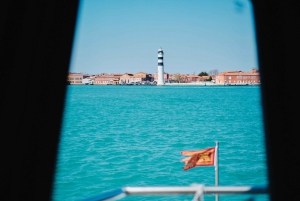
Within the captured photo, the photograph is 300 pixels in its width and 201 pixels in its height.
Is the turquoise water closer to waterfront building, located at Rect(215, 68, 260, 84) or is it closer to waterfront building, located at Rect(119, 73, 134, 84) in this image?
waterfront building, located at Rect(215, 68, 260, 84)

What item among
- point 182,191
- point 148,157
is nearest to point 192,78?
point 148,157

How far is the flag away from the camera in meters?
4.24

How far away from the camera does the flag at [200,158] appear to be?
424 centimetres

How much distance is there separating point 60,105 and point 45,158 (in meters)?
0.23

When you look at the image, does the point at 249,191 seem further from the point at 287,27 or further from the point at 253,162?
the point at 253,162

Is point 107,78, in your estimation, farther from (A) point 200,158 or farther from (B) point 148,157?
(A) point 200,158

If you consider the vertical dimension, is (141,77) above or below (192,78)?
above

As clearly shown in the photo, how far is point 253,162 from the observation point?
1197 centimetres

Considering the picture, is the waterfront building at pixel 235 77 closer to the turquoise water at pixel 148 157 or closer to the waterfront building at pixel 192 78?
the waterfront building at pixel 192 78

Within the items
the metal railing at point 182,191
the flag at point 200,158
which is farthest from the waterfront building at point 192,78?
the metal railing at point 182,191

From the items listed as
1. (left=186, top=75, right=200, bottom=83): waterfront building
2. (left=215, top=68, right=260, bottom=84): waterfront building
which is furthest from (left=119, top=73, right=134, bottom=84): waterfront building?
(left=215, top=68, right=260, bottom=84): waterfront building

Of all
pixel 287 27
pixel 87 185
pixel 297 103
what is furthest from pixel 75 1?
pixel 87 185

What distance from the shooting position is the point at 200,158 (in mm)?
4379

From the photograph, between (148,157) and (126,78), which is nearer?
(148,157)
